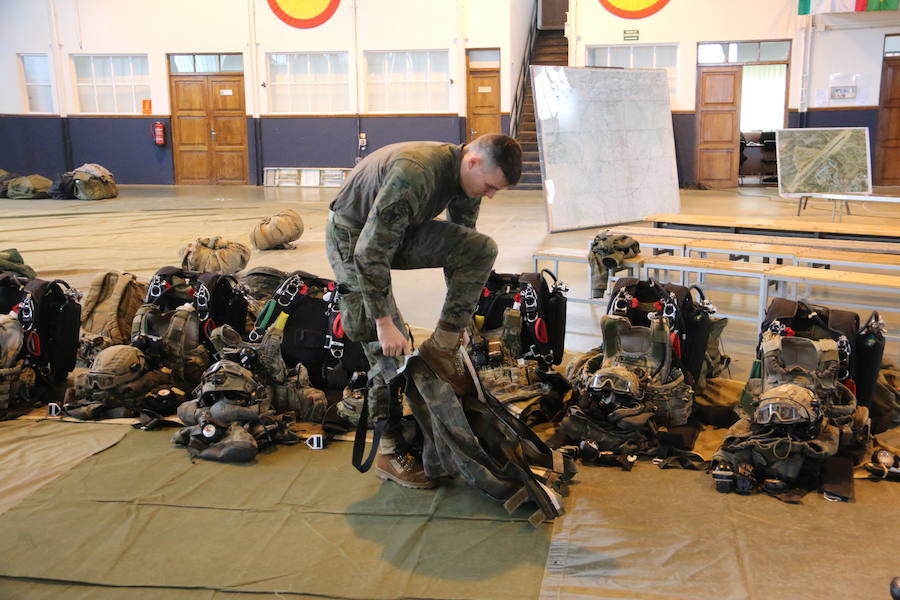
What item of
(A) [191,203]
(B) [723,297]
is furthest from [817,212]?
(A) [191,203]

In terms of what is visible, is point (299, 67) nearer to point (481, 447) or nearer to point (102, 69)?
point (102, 69)

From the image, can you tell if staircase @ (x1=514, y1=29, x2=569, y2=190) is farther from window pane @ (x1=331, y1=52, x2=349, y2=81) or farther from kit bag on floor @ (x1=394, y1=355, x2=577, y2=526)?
kit bag on floor @ (x1=394, y1=355, x2=577, y2=526)

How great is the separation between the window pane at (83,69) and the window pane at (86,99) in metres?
0.14

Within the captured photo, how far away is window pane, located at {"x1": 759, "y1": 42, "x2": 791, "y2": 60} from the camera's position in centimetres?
1356

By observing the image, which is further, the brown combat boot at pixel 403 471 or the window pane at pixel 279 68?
the window pane at pixel 279 68

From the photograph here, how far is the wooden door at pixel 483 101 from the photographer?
14977 mm

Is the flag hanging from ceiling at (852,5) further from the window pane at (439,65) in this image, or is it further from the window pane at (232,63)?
the window pane at (232,63)

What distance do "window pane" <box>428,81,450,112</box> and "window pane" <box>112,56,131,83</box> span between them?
6087mm

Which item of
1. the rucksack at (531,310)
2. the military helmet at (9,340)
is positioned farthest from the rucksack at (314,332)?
the military helmet at (9,340)

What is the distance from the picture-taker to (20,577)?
2.37m

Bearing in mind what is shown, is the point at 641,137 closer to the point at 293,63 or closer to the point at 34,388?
the point at 34,388

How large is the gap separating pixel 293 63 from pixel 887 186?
11117mm

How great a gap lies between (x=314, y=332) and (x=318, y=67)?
12.7 m

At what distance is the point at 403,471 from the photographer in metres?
2.96
